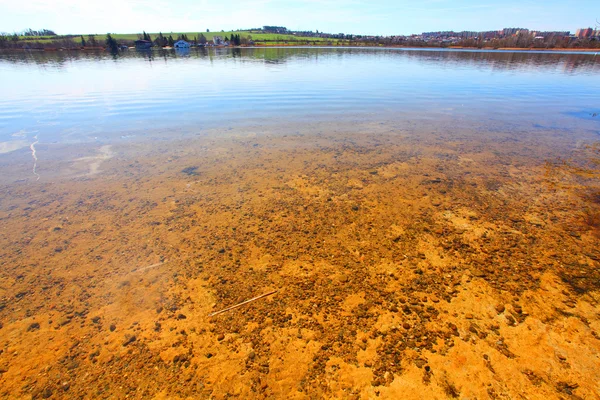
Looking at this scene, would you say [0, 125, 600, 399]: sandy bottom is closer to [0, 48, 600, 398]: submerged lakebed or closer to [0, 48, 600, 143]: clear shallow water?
[0, 48, 600, 398]: submerged lakebed

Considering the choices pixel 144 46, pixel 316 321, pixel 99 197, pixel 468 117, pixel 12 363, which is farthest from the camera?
pixel 144 46

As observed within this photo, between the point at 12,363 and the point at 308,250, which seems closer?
the point at 12,363

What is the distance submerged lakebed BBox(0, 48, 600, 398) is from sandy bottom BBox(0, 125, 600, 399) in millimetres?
23

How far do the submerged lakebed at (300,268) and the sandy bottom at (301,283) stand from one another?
2cm

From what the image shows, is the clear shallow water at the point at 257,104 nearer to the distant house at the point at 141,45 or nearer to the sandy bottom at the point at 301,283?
the sandy bottom at the point at 301,283

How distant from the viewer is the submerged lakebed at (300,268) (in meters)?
2.79

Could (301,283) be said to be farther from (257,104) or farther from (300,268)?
(257,104)

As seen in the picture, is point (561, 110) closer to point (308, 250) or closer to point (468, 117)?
point (468, 117)

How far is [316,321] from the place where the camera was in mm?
3295


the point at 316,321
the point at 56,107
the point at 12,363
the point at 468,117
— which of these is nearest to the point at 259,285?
the point at 316,321

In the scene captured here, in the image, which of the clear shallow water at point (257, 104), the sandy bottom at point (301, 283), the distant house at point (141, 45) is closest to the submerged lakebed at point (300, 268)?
the sandy bottom at point (301, 283)

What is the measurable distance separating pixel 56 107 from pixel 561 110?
26.5 m

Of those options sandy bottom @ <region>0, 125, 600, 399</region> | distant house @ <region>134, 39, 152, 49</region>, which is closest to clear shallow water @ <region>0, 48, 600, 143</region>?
sandy bottom @ <region>0, 125, 600, 399</region>

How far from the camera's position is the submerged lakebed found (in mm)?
2791
